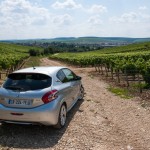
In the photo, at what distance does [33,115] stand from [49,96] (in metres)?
0.67

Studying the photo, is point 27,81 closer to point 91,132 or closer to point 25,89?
point 25,89

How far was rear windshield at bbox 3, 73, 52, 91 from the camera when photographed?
7.93 metres

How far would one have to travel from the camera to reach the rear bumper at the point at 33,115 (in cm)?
748

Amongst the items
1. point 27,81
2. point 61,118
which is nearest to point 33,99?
point 27,81

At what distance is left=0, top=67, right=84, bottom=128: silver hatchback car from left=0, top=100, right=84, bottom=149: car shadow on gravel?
341 mm

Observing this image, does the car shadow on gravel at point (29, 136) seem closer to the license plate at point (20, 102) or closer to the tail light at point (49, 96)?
the license plate at point (20, 102)

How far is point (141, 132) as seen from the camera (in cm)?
795

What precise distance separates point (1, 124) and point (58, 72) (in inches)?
92.4

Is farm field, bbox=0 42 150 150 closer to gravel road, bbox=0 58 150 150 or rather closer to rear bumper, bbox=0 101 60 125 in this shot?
gravel road, bbox=0 58 150 150

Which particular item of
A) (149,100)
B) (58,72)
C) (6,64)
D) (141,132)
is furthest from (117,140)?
(6,64)

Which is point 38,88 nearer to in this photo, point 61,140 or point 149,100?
point 61,140

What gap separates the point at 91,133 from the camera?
789 cm

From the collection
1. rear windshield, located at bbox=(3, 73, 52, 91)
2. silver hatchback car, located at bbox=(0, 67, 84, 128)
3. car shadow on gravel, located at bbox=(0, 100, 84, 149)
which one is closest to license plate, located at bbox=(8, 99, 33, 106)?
silver hatchback car, located at bbox=(0, 67, 84, 128)

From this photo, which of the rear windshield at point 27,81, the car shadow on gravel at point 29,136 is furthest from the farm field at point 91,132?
the rear windshield at point 27,81
